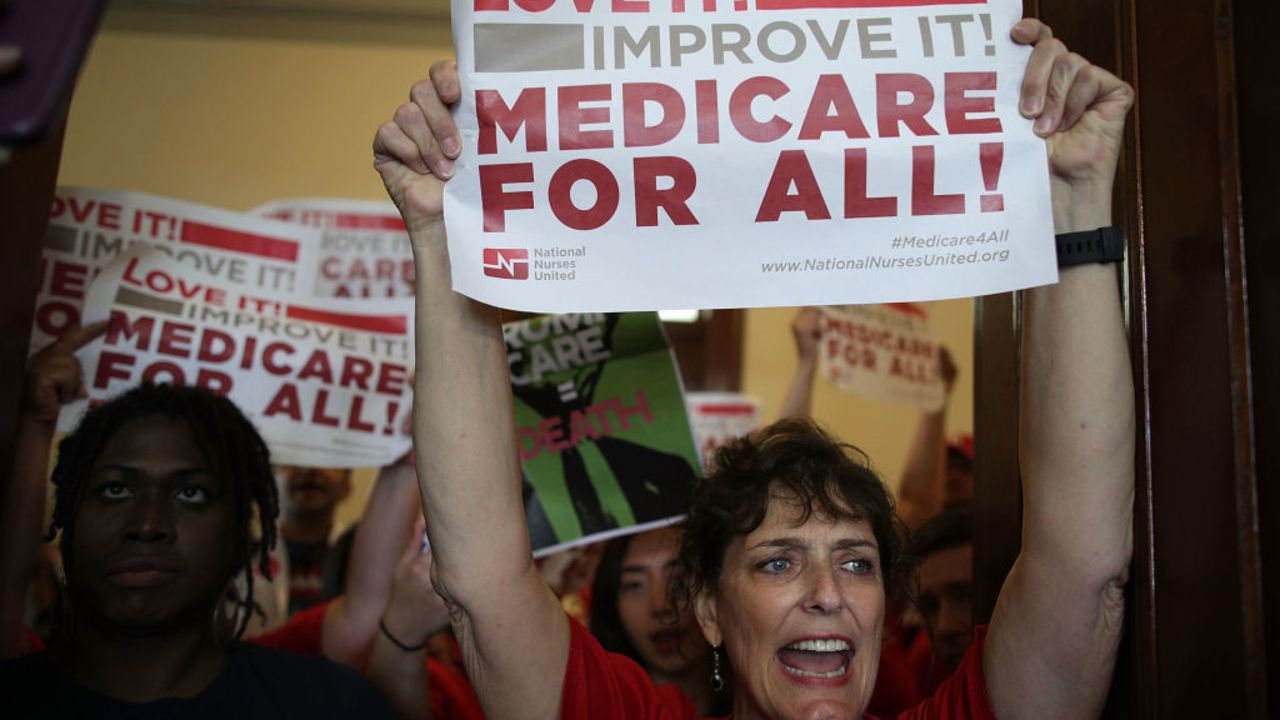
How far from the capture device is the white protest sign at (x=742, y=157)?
129 cm

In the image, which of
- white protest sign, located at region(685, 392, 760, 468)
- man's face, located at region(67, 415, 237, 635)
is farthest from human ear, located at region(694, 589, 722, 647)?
white protest sign, located at region(685, 392, 760, 468)

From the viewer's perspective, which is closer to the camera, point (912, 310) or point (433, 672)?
point (433, 672)

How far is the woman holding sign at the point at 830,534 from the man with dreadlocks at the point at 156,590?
1.79 feet

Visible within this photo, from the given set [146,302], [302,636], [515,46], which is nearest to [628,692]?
[515,46]

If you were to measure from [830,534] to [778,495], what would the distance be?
10 cm

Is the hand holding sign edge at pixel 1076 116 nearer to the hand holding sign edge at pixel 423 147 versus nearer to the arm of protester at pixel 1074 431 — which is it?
the arm of protester at pixel 1074 431

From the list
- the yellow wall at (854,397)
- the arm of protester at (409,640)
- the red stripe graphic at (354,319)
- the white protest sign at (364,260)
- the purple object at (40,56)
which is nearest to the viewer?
the purple object at (40,56)

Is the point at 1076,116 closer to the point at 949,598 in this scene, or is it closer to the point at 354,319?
the point at 949,598

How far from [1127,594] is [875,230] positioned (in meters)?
0.54

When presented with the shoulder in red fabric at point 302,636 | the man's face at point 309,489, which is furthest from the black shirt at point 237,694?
the man's face at point 309,489

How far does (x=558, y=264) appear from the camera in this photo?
131 centimetres

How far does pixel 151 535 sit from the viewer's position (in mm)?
1825

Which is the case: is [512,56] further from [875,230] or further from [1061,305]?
[1061,305]

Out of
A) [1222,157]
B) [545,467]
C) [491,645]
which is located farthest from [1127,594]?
[545,467]
